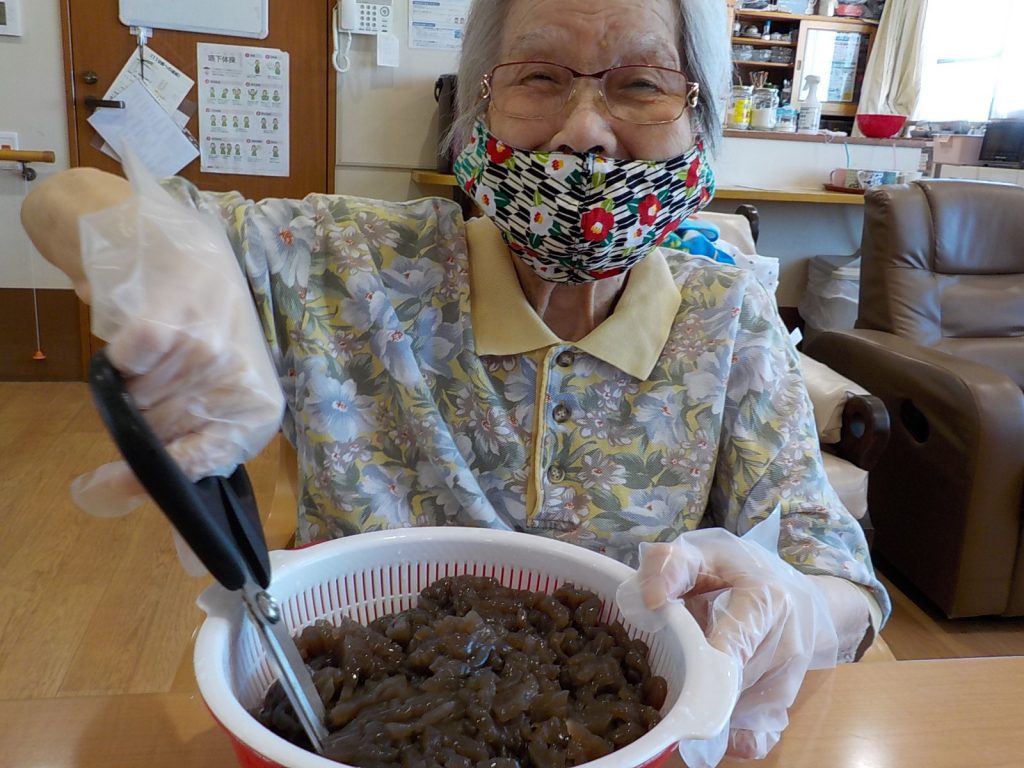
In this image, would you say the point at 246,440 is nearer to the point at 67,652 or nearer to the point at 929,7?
the point at 67,652

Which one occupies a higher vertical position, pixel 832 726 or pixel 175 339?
pixel 175 339

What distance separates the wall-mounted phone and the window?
195 inches

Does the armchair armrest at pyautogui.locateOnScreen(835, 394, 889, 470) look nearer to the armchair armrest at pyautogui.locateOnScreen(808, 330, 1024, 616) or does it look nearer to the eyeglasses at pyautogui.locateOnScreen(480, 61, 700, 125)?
the armchair armrest at pyautogui.locateOnScreen(808, 330, 1024, 616)

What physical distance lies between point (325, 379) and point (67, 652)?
4.38 ft

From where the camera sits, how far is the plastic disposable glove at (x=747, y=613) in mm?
582

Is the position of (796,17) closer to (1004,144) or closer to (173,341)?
(1004,144)

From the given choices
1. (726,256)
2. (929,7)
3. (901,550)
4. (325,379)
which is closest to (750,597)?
(325,379)

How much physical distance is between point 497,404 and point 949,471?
5.40 ft

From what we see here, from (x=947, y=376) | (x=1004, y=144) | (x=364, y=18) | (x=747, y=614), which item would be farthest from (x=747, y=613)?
(x=1004, y=144)

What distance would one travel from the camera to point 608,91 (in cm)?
89

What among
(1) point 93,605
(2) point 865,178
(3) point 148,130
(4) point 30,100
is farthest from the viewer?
(2) point 865,178

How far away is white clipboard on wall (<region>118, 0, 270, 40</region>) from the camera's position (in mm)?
3283

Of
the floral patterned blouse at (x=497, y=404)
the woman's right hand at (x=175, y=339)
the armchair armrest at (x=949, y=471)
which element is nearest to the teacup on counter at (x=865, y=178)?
the armchair armrest at (x=949, y=471)

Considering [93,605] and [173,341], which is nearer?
[173,341]
